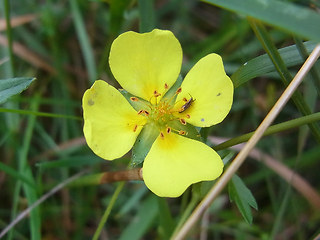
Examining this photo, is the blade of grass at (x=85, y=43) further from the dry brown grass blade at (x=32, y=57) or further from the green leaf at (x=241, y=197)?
the green leaf at (x=241, y=197)

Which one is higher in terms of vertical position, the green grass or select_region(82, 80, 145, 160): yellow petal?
select_region(82, 80, 145, 160): yellow petal

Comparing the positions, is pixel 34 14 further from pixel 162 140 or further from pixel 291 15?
pixel 291 15

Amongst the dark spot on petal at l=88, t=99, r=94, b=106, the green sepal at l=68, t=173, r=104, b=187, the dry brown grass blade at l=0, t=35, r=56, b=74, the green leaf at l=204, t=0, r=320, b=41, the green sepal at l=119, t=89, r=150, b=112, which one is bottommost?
the green sepal at l=68, t=173, r=104, b=187

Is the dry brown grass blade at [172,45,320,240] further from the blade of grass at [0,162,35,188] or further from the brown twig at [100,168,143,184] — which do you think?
the blade of grass at [0,162,35,188]

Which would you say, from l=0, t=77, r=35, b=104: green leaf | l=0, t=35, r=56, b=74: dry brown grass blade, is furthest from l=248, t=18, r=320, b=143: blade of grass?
l=0, t=35, r=56, b=74: dry brown grass blade

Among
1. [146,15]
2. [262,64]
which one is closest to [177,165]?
[262,64]

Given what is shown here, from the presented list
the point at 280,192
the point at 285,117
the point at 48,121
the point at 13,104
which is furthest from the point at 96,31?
the point at 280,192

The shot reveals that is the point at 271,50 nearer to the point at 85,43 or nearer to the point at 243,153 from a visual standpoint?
the point at 243,153
